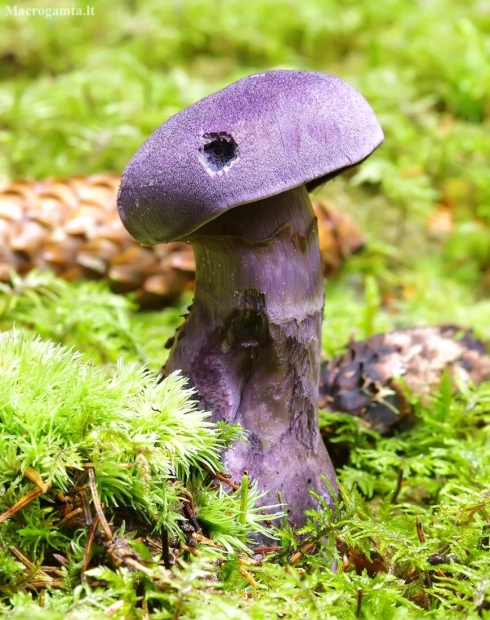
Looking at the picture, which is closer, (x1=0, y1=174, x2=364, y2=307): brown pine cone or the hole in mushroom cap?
the hole in mushroom cap

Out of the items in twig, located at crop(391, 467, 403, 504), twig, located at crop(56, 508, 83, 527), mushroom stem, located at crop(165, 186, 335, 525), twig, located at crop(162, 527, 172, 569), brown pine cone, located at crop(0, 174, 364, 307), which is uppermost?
brown pine cone, located at crop(0, 174, 364, 307)

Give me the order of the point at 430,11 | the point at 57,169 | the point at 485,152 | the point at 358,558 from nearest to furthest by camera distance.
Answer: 1. the point at 358,558
2. the point at 57,169
3. the point at 485,152
4. the point at 430,11

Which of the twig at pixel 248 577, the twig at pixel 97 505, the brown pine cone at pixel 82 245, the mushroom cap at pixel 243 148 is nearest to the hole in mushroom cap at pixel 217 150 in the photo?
the mushroom cap at pixel 243 148

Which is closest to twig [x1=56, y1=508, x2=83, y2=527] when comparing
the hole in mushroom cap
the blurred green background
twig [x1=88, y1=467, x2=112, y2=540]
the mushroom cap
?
twig [x1=88, y1=467, x2=112, y2=540]

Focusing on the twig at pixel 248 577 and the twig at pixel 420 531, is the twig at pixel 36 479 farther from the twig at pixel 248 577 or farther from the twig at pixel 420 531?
the twig at pixel 420 531

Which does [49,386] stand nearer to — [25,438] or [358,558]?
[25,438]

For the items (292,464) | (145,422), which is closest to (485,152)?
(292,464)

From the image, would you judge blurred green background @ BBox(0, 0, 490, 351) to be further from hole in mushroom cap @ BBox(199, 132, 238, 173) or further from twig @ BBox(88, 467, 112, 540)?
twig @ BBox(88, 467, 112, 540)
